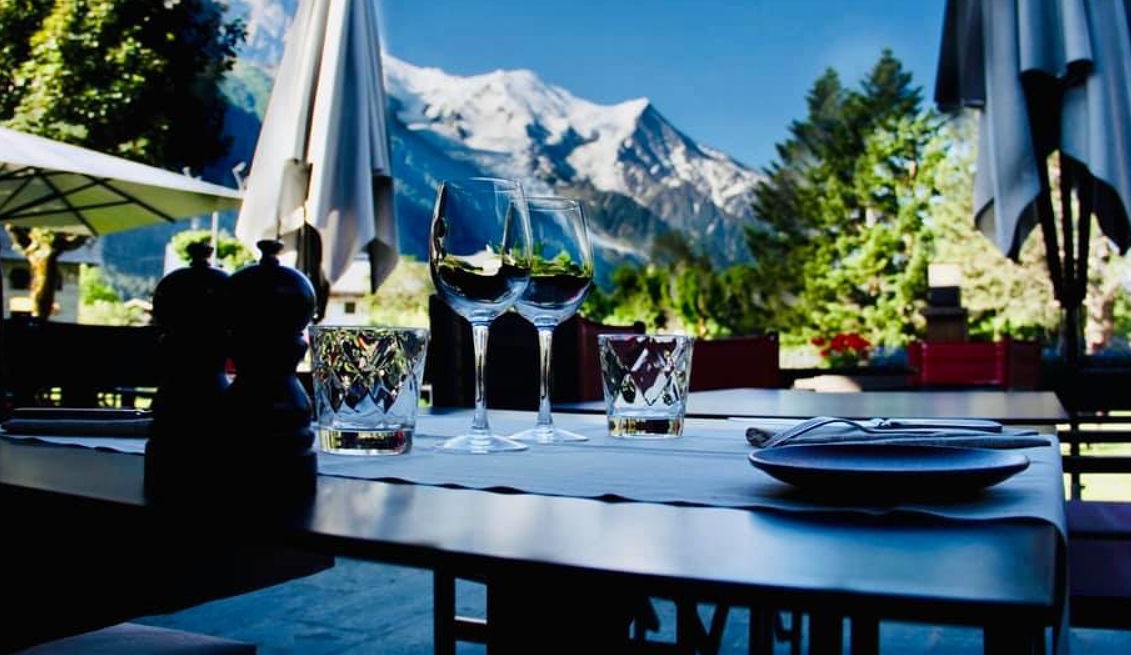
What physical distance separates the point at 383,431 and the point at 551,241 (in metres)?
0.25

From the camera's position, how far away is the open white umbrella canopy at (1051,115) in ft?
8.07

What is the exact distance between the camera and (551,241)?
0.91 metres

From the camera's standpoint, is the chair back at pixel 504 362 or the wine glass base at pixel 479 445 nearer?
the wine glass base at pixel 479 445

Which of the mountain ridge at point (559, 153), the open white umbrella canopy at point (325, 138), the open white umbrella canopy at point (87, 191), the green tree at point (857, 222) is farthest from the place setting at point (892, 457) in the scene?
the mountain ridge at point (559, 153)

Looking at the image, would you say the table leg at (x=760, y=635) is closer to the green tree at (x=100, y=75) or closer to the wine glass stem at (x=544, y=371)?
the wine glass stem at (x=544, y=371)

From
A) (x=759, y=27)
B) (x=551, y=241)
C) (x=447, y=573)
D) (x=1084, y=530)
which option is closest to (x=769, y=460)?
(x=447, y=573)

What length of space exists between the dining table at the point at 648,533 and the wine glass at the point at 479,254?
0.15 m

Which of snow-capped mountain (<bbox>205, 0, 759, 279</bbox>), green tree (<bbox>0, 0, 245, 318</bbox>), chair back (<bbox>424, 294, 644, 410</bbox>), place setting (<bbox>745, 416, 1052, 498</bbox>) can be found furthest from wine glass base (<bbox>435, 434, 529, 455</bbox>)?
snow-capped mountain (<bbox>205, 0, 759, 279</bbox>)

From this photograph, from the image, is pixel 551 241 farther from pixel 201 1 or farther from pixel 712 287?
pixel 712 287

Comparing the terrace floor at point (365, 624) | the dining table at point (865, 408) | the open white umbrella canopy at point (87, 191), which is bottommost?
the terrace floor at point (365, 624)

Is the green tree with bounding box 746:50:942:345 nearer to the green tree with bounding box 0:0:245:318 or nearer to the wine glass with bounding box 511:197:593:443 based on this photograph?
the green tree with bounding box 0:0:245:318

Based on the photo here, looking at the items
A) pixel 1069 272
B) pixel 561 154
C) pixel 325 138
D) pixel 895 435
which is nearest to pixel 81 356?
pixel 325 138

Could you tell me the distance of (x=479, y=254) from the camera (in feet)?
2.71

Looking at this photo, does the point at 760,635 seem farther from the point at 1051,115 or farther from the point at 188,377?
the point at 1051,115
